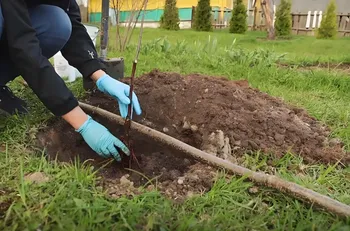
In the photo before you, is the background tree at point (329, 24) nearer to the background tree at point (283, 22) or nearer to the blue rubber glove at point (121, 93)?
the background tree at point (283, 22)

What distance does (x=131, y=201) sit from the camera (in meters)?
1.26

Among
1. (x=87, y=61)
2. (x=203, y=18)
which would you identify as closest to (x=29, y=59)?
(x=87, y=61)

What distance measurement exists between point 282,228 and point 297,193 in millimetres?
164

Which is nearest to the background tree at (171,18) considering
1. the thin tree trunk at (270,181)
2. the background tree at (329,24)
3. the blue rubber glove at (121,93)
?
the background tree at (329,24)

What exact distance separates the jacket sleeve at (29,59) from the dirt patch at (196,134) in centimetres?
34

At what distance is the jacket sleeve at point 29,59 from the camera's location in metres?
1.51

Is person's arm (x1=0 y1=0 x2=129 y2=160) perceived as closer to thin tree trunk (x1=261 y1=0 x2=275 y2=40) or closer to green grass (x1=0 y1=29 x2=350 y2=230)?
green grass (x1=0 y1=29 x2=350 y2=230)

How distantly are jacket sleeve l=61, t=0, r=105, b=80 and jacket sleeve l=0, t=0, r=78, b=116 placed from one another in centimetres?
46

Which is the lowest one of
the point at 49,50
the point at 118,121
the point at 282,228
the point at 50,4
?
the point at 282,228

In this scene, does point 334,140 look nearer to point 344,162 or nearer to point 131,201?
point 344,162

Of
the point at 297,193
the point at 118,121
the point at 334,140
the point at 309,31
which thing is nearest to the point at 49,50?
the point at 118,121

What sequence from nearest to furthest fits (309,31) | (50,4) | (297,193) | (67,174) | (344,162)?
Result: 1. (297,193)
2. (67,174)
3. (344,162)
4. (50,4)
5. (309,31)

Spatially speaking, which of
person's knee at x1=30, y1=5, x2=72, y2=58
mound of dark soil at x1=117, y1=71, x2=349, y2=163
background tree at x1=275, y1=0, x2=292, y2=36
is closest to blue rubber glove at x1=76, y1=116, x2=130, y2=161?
mound of dark soil at x1=117, y1=71, x2=349, y2=163

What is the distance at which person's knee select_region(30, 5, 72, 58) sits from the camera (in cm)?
189
